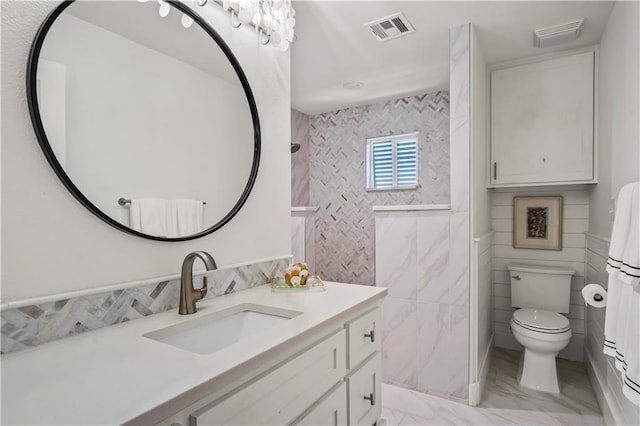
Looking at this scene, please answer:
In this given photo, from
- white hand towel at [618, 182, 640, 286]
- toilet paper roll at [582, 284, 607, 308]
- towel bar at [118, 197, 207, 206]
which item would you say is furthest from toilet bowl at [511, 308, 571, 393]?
towel bar at [118, 197, 207, 206]

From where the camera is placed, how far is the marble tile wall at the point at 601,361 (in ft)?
5.82

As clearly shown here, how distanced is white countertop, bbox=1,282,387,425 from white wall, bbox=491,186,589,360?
8.46 feet

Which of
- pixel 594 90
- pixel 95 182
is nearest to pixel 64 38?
pixel 95 182

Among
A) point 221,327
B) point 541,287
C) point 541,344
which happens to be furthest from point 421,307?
point 221,327

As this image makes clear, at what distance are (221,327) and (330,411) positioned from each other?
1.52ft

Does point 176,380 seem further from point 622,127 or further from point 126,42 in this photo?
point 622,127

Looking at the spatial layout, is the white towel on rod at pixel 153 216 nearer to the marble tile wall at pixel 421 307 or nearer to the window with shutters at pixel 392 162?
the marble tile wall at pixel 421 307

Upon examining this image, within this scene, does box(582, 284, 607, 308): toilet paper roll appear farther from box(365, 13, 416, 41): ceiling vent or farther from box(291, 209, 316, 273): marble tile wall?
box(291, 209, 316, 273): marble tile wall

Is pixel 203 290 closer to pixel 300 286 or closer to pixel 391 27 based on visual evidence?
pixel 300 286

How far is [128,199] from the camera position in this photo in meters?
1.14

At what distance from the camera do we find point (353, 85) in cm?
337

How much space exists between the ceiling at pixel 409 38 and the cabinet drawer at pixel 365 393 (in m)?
1.90

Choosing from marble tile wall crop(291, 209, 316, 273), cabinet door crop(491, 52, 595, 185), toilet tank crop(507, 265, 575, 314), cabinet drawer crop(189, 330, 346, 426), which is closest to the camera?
cabinet drawer crop(189, 330, 346, 426)

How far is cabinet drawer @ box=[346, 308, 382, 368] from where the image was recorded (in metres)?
1.29
